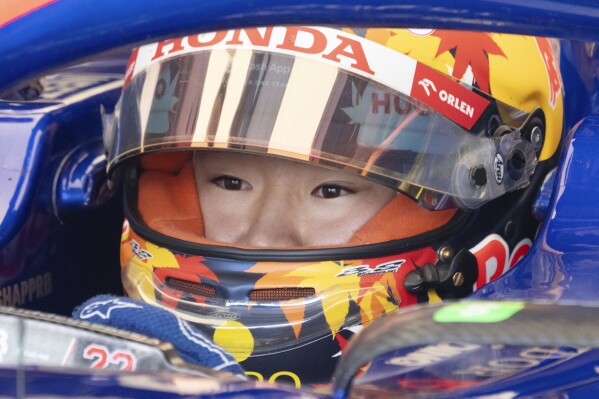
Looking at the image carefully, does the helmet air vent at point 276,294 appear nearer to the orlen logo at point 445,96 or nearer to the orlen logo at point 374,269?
the orlen logo at point 374,269

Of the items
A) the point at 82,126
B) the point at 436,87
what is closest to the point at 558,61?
the point at 436,87

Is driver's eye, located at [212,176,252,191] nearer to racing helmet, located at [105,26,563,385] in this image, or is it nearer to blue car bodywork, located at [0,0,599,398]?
racing helmet, located at [105,26,563,385]

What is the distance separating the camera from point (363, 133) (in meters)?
1.24

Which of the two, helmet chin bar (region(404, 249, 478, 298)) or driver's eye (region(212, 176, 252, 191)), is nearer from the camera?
helmet chin bar (region(404, 249, 478, 298))

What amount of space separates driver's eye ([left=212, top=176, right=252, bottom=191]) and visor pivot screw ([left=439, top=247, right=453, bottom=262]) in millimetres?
320

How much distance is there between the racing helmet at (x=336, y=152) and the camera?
1245 millimetres

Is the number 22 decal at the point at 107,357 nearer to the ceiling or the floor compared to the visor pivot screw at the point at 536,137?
nearer to the floor

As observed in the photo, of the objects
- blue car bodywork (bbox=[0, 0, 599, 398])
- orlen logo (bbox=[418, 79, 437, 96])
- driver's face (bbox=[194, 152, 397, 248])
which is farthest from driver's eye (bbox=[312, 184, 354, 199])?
blue car bodywork (bbox=[0, 0, 599, 398])

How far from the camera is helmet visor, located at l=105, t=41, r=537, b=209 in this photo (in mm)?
1242

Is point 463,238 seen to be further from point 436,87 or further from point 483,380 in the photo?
point 483,380

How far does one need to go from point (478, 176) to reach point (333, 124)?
219 millimetres

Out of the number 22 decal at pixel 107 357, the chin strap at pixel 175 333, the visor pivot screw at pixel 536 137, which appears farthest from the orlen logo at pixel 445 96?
the number 22 decal at pixel 107 357

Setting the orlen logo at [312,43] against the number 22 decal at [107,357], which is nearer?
the number 22 decal at [107,357]

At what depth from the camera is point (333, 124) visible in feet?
4.09
